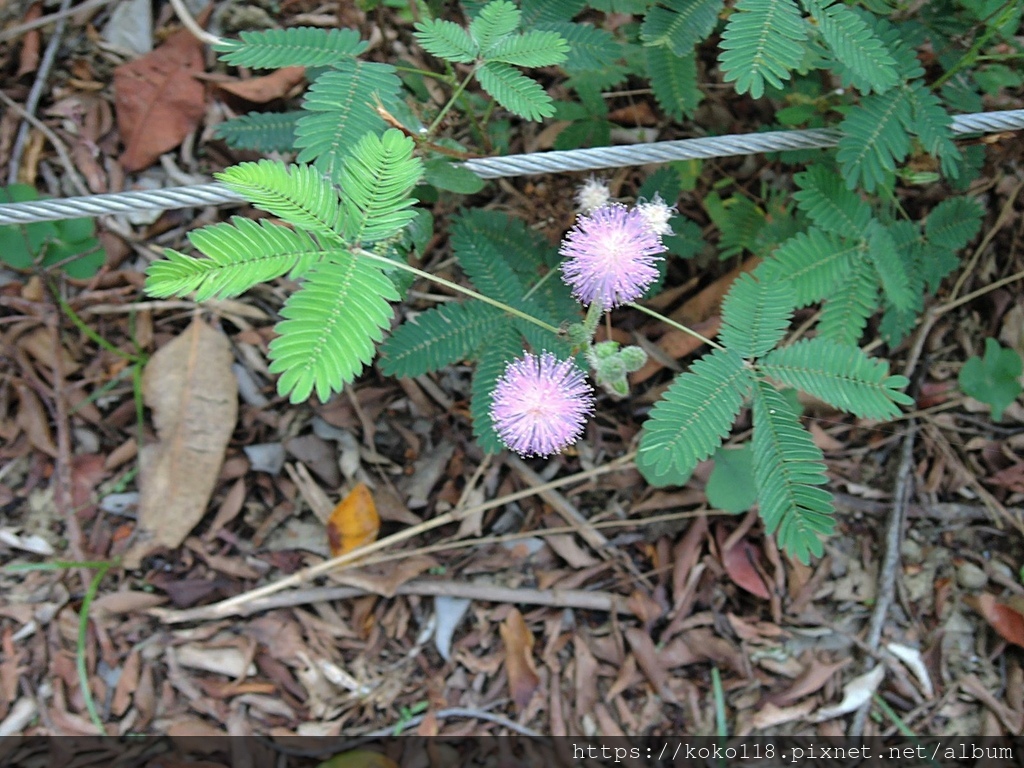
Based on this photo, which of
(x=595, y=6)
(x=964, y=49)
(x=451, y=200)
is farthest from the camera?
(x=451, y=200)

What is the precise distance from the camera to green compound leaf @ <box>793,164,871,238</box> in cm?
178

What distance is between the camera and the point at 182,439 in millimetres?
2182

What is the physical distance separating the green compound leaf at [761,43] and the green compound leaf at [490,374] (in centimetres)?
70

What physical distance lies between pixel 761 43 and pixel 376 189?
785 millimetres

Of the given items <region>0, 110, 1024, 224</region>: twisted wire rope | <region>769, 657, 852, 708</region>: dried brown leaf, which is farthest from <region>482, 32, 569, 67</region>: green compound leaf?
<region>769, 657, 852, 708</region>: dried brown leaf

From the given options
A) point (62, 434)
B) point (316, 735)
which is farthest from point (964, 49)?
point (62, 434)

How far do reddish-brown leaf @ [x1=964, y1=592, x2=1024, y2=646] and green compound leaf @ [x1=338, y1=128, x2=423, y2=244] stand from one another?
2.08 metres

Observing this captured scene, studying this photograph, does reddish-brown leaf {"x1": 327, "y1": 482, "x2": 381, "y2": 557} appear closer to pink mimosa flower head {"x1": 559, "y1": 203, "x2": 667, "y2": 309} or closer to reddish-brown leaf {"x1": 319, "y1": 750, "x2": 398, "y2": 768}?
reddish-brown leaf {"x1": 319, "y1": 750, "x2": 398, "y2": 768}

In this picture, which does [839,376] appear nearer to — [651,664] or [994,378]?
[994,378]

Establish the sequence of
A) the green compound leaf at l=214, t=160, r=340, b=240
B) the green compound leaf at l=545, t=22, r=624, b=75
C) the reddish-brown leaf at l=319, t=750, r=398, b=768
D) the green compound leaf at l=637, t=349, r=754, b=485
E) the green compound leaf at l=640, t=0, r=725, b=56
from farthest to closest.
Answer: the reddish-brown leaf at l=319, t=750, r=398, b=768
the green compound leaf at l=545, t=22, r=624, b=75
the green compound leaf at l=640, t=0, r=725, b=56
the green compound leaf at l=637, t=349, r=754, b=485
the green compound leaf at l=214, t=160, r=340, b=240

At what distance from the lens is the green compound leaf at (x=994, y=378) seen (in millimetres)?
2139

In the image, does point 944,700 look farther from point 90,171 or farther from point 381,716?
point 90,171

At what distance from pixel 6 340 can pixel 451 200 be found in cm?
143

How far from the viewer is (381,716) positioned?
2.17 meters
